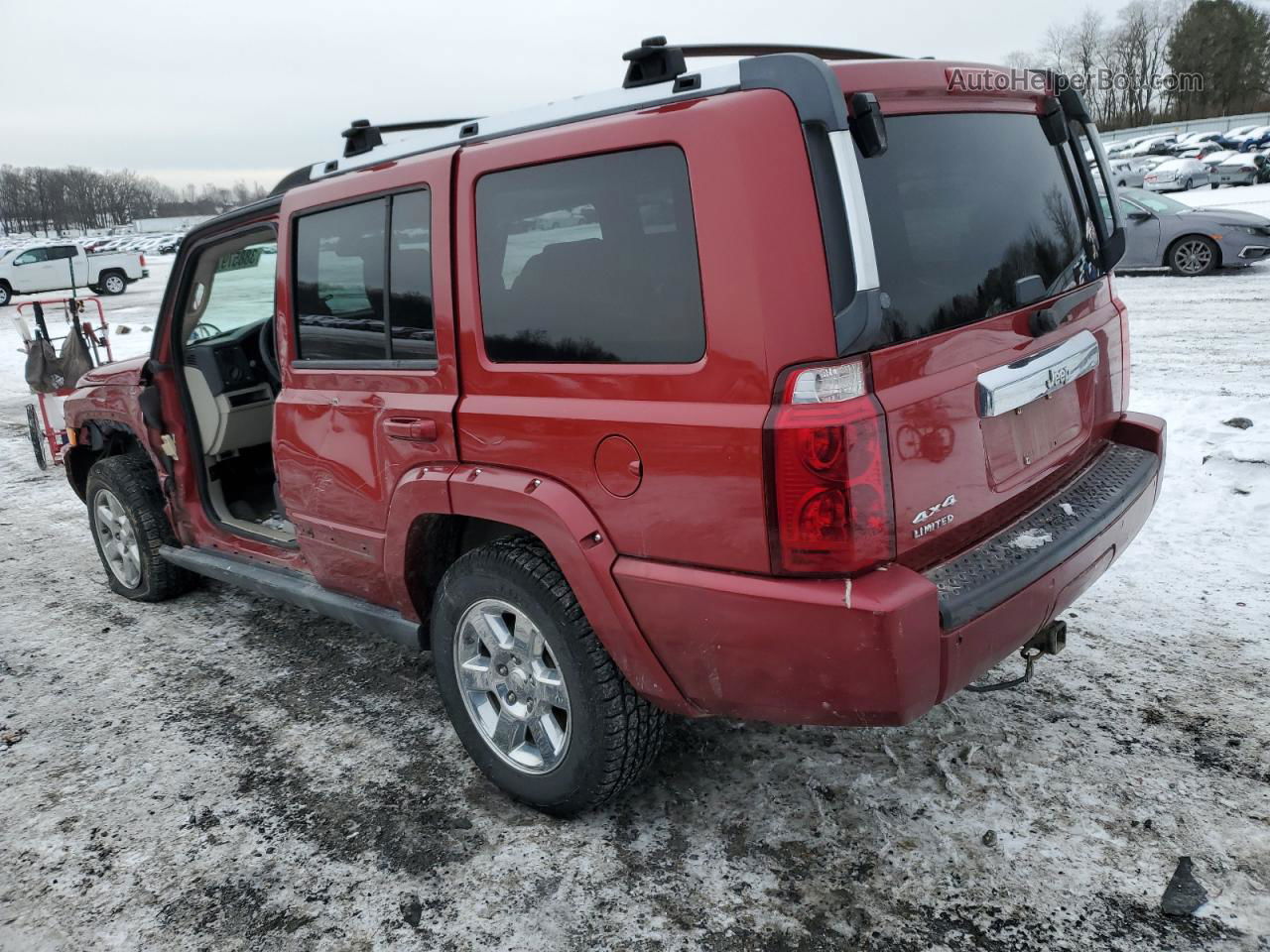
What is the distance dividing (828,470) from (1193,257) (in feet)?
45.3

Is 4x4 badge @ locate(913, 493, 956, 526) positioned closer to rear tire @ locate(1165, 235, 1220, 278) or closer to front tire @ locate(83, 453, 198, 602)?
front tire @ locate(83, 453, 198, 602)

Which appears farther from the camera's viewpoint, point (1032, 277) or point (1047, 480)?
point (1047, 480)

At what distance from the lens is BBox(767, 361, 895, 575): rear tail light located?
2.19 m

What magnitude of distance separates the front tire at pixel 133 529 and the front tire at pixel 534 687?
8.09 feet

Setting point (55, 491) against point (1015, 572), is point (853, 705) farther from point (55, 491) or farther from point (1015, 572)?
point (55, 491)

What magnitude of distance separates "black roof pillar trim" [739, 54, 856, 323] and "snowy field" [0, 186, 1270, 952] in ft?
5.28

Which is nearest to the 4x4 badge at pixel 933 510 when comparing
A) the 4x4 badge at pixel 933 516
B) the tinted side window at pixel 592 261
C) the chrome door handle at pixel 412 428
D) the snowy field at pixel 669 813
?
the 4x4 badge at pixel 933 516

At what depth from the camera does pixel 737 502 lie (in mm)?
A: 2305

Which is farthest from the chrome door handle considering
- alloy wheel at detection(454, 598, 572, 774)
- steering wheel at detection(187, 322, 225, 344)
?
steering wheel at detection(187, 322, 225, 344)

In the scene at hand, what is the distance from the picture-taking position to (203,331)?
4863 mm

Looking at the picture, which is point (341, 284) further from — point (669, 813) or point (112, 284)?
point (112, 284)

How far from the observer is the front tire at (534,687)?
109 inches

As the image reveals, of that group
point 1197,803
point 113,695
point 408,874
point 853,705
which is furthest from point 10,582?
point 1197,803

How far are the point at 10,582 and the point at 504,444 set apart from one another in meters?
4.38
